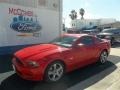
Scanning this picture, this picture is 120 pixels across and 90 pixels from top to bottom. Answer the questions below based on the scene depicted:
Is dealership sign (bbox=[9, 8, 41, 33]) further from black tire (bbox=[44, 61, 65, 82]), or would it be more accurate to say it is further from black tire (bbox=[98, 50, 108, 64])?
black tire (bbox=[44, 61, 65, 82])

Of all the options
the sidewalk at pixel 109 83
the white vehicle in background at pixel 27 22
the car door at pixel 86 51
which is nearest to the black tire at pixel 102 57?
the car door at pixel 86 51

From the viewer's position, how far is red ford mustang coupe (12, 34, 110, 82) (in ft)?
19.3

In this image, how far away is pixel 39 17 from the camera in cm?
1227

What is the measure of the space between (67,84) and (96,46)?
2.58 metres

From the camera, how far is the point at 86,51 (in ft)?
24.7

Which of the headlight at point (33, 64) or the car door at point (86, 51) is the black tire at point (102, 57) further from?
the headlight at point (33, 64)

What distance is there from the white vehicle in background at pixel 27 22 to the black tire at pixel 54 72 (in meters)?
4.84

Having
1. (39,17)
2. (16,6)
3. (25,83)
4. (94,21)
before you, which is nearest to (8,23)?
(16,6)

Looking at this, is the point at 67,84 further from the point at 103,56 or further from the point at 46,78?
the point at 103,56

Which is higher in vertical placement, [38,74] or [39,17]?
[39,17]

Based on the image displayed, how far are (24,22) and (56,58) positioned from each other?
580 centimetres

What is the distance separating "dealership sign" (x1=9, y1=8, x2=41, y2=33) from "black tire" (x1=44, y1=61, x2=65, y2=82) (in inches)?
206

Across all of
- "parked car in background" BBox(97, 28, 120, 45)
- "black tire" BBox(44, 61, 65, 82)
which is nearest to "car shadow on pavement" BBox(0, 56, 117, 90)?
"black tire" BBox(44, 61, 65, 82)

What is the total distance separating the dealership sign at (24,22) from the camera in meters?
10.9
